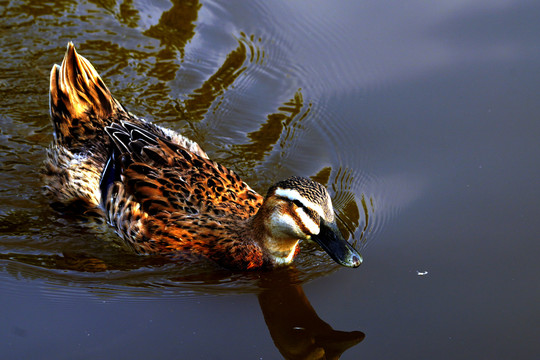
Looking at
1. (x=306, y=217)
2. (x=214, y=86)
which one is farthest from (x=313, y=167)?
(x=306, y=217)

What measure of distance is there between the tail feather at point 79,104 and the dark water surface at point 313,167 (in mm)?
756

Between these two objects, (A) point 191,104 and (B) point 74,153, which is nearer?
(B) point 74,153

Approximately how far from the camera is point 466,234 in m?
6.60

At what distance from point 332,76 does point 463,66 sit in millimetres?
1508

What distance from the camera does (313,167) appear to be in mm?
7941

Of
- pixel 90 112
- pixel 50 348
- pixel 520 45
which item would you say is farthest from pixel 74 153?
pixel 520 45

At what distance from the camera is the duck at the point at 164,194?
6.15 metres

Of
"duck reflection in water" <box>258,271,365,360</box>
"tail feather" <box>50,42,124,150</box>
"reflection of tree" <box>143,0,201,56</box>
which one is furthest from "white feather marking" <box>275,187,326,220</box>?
"reflection of tree" <box>143,0,201,56</box>

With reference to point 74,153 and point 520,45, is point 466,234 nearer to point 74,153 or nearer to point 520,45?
point 520,45

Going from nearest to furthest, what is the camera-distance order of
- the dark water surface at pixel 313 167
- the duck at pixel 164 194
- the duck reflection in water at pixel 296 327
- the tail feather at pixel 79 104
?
the duck reflection in water at pixel 296 327
the dark water surface at pixel 313 167
the duck at pixel 164 194
the tail feather at pixel 79 104

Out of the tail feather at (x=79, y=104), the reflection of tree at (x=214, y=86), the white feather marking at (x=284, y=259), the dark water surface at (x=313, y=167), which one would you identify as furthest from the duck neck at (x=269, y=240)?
the reflection of tree at (x=214, y=86)

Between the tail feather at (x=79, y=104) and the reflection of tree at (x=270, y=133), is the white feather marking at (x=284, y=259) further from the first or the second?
the tail feather at (x=79, y=104)

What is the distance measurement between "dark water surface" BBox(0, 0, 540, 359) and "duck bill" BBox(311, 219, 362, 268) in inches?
12.3

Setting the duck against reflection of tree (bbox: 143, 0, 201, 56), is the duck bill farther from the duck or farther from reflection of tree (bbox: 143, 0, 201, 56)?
reflection of tree (bbox: 143, 0, 201, 56)
